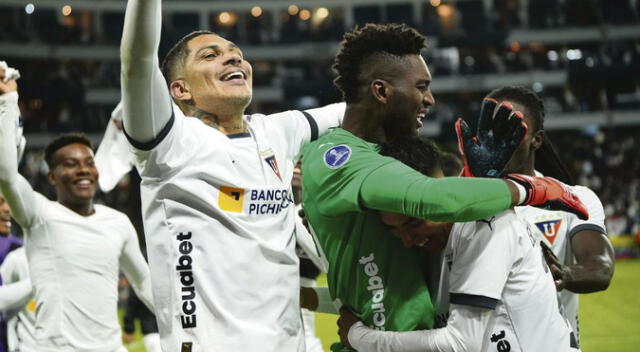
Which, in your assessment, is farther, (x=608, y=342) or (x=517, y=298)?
(x=608, y=342)

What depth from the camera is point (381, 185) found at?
9.37ft

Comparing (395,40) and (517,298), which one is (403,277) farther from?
(395,40)

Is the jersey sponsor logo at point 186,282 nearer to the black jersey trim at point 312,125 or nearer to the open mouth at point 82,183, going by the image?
the black jersey trim at point 312,125

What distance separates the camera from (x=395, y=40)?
133 inches

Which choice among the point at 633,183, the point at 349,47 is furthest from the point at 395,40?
the point at 633,183

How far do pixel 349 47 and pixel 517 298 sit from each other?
1.31 m

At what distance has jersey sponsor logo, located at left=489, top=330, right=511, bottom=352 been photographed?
3041mm

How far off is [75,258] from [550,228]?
3.50m

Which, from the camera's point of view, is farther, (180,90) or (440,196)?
(180,90)

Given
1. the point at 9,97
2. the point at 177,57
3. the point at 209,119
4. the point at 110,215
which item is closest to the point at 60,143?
the point at 110,215

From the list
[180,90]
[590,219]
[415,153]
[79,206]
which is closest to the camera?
[415,153]

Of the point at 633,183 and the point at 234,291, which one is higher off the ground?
the point at 234,291

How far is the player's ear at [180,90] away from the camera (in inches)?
144

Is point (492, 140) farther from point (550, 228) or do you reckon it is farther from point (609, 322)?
point (609, 322)
